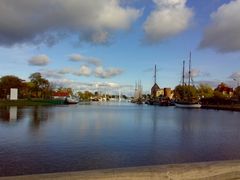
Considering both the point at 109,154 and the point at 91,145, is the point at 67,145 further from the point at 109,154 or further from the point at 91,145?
the point at 109,154

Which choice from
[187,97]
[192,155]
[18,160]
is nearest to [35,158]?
[18,160]

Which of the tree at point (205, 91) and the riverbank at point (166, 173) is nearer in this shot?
the riverbank at point (166, 173)

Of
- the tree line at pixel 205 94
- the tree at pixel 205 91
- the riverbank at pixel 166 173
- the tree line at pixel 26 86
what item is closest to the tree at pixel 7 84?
the tree line at pixel 26 86

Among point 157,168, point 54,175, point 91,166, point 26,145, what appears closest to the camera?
point 54,175

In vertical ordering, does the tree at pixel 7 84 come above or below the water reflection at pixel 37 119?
→ above

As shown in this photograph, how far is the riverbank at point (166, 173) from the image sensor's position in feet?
16.5

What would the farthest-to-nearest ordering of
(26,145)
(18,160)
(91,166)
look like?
(26,145)
(18,160)
(91,166)

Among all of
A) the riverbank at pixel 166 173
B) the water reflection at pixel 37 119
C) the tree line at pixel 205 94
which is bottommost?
the water reflection at pixel 37 119

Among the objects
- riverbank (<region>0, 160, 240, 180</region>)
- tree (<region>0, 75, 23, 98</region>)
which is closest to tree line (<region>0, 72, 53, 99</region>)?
tree (<region>0, 75, 23, 98</region>)

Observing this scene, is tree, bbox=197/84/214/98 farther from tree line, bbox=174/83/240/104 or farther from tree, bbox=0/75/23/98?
tree, bbox=0/75/23/98

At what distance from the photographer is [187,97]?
175m

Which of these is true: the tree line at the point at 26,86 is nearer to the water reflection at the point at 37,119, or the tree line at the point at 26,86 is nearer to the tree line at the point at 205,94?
the tree line at the point at 205,94

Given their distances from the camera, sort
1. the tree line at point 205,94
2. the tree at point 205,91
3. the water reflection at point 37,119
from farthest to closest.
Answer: the tree at point 205,91
the tree line at point 205,94
the water reflection at point 37,119

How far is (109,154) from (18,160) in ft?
17.6
